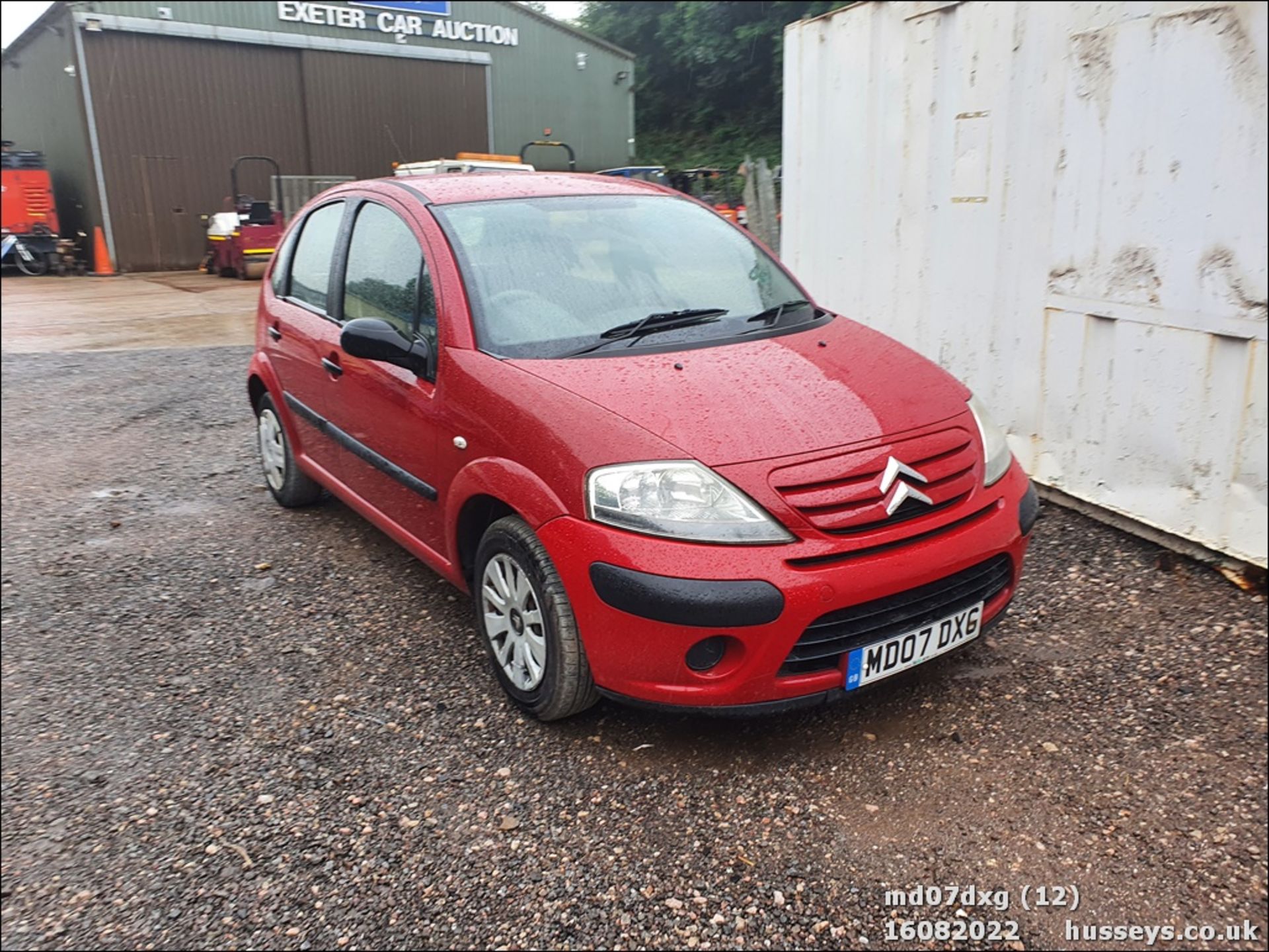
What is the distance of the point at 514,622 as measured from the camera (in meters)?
3.10

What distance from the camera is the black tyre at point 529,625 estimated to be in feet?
9.23

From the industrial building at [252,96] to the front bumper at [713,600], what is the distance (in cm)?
1856

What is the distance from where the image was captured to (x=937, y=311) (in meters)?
5.37

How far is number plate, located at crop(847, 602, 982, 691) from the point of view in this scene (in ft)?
8.86

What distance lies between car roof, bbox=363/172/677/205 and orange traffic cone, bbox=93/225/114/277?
16529 mm

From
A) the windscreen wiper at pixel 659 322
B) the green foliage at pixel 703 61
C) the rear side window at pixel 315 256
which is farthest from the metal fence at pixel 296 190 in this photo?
the windscreen wiper at pixel 659 322

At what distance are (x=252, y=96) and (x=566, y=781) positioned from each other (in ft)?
64.0

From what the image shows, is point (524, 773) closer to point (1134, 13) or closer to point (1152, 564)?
point (1152, 564)

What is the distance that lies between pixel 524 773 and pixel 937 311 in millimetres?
3619

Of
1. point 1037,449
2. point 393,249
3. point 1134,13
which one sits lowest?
point 1037,449

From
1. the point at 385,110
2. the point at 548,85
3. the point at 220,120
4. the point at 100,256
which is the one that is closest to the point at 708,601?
the point at 100,256

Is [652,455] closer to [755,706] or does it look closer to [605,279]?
[755,706]

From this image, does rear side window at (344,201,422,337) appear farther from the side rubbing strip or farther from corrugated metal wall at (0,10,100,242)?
corrugated metal wall at (0,10,100,242)

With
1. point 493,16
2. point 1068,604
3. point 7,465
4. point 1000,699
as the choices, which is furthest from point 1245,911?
point 493,16
